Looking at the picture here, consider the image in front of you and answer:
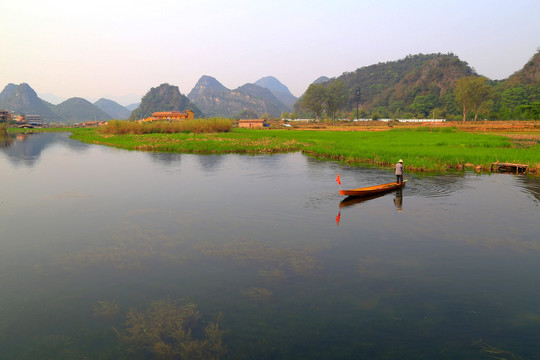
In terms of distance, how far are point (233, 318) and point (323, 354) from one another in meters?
2.59

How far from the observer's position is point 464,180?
92.7 feet

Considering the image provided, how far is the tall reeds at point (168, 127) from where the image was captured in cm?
9394

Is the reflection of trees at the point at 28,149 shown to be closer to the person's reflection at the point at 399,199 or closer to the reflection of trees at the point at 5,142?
the reflection of trees at the point at 5,142

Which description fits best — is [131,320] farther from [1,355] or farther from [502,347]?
[502,347]

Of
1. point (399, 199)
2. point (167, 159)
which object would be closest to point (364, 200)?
point (399, 199)

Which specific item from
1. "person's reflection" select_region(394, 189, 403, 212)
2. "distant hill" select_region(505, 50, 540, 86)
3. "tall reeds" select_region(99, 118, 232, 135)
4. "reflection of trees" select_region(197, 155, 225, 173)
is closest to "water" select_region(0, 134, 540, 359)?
"person's reflection" select_region(394, 189, 403, 212)

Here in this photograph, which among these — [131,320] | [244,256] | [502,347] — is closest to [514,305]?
[502,347]

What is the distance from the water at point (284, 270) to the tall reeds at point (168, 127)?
73.1 meters

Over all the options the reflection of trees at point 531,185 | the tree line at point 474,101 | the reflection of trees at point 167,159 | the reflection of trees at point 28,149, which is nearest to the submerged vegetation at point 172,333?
the reflection of trees at point 531,185

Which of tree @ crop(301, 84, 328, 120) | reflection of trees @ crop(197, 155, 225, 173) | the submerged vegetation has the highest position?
tree @ crop(301, 84, 328, 120)

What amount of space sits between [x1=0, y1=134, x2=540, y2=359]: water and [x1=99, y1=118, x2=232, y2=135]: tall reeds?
7308 centimetres

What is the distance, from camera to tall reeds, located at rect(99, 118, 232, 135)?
93.9 m

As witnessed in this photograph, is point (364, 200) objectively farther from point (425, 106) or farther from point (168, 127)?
point (425, 106)

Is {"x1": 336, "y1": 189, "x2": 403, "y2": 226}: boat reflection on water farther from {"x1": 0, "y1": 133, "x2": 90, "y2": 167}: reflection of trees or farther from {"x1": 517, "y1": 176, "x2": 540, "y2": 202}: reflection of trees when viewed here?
{"x1": 0, "y1": 133, "x2": 90, "y2": 167}: reflection of trees
